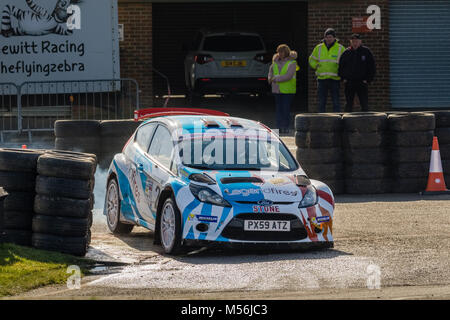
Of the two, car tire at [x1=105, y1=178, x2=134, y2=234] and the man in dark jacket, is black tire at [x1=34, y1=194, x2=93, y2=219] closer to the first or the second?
car tire at [x1=105, y1=178, x2=134, y2=234]

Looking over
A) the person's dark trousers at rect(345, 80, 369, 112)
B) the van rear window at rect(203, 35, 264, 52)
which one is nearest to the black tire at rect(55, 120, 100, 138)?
the person's dark trousers at rect(345, 80, 369, 112)

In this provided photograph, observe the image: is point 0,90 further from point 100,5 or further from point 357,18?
point 357,18

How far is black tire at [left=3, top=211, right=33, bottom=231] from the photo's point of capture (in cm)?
1053

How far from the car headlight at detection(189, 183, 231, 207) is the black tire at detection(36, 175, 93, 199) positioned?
3.65 feet

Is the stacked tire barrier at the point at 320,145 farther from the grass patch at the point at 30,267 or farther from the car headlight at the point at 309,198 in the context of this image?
the grass patch at the point at 30,267

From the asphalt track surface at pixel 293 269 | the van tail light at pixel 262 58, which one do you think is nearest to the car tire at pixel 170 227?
the asphalt track surface at pixel 293 269

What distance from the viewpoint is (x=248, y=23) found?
3766 centimetres

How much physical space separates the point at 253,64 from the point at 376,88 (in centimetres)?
340

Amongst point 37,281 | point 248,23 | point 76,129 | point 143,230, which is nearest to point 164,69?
point 248,23

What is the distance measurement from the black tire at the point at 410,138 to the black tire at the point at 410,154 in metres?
0.06

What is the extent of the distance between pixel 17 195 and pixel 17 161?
34 cm

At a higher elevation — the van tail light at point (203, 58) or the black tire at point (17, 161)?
the van tail light at point (203, 58)

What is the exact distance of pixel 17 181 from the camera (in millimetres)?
10570

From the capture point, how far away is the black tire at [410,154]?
15.3 m
